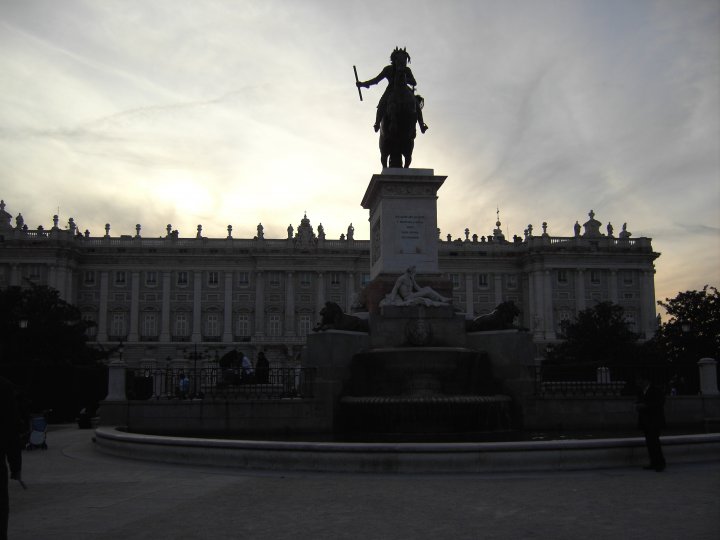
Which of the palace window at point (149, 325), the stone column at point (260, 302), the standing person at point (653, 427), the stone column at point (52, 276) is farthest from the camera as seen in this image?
the stone column at point (260, 302)

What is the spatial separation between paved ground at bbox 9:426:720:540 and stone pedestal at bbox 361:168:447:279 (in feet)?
22.5

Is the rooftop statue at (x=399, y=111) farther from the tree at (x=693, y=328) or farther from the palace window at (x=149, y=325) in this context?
the palace window at (x=149, y=325)

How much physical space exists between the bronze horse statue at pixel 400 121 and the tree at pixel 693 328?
2376 cm

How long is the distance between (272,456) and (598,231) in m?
99.3

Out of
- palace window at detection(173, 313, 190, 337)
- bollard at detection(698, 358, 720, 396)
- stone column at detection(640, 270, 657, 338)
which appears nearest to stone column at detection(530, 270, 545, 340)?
stone column at detection(640, 270, 657, 338)

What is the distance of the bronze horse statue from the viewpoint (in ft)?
56.5

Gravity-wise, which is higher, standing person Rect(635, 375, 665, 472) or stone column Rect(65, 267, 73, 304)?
stone column Rect(65, 267, 73, 304)

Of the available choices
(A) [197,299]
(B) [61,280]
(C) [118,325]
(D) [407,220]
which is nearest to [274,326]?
(A) [197,299]

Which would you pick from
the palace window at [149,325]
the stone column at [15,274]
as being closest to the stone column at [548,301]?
the palace window at [149,325]

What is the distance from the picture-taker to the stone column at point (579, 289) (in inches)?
3821

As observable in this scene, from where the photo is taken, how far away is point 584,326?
6644cm

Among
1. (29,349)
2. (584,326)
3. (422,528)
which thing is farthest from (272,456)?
(584,326)

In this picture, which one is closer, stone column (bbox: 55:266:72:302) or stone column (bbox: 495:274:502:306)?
stone column (bbox: 55:266:72:302)

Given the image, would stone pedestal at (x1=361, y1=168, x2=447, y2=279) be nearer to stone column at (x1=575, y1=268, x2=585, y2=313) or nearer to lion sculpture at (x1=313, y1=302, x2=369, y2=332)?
lion sculpture at (x1=313, y1=302, x2=369, y2=332)
